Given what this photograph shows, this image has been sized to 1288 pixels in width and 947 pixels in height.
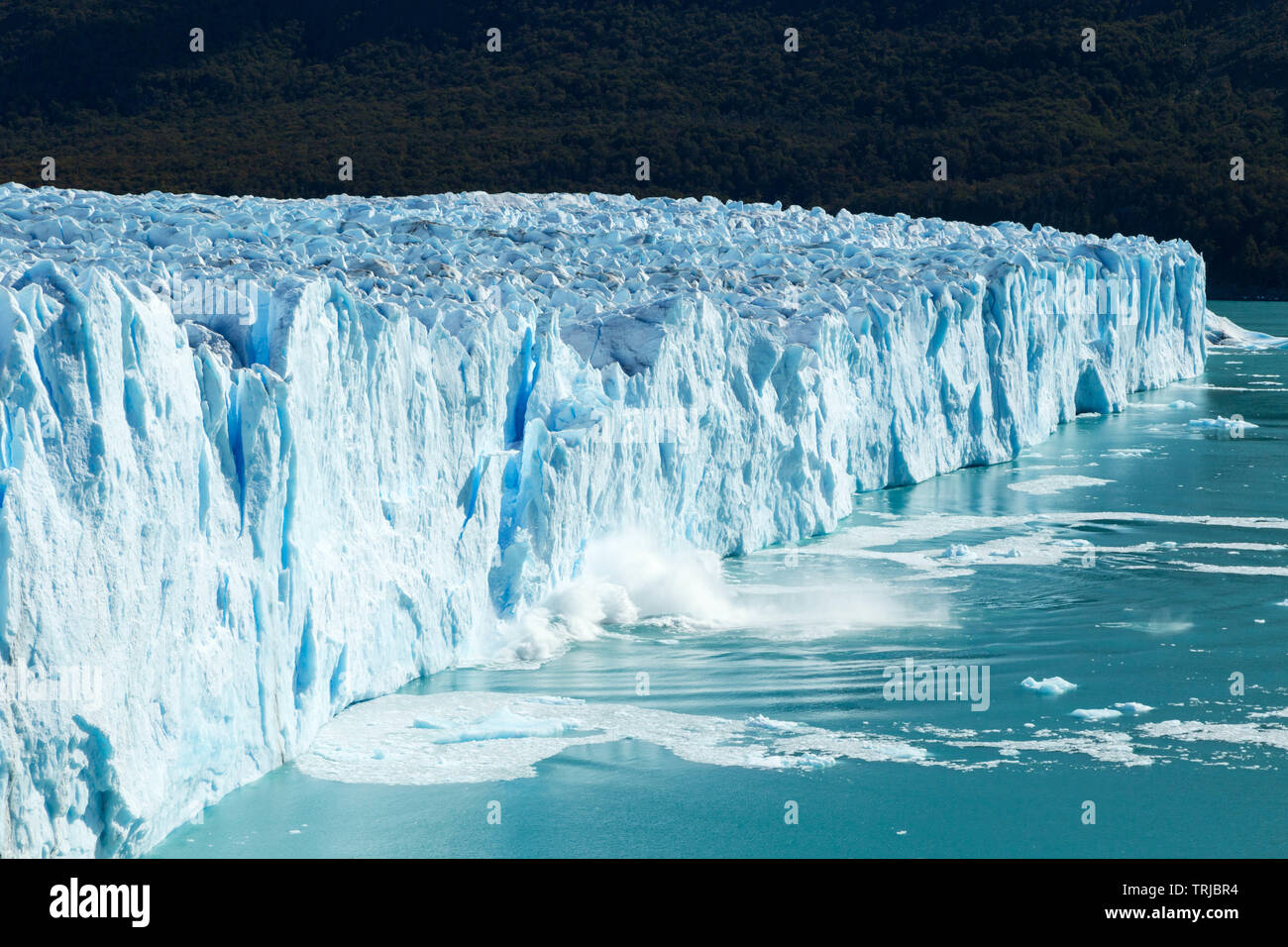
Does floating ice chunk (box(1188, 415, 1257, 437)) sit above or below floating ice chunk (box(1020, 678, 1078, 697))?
above

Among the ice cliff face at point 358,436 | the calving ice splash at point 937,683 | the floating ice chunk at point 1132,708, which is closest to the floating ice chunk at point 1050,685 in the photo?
the calving ice splash at point 937,683

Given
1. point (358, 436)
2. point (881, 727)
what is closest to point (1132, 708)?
point (881, 727)

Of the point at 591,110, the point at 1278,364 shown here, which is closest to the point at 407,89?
the point at 591,110

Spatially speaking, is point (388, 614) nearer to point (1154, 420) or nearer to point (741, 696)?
point (741, 696)

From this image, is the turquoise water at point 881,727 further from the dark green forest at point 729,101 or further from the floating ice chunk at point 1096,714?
the dark green forest at point 729,101

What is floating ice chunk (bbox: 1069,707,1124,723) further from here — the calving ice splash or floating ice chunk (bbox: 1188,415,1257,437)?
floating ice chunk (bbox: 1188,415,1257,437)

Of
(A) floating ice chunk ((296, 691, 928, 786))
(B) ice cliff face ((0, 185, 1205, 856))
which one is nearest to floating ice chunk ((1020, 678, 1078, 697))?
(A) floating ice chunk ((296, 691, 928, 786))
